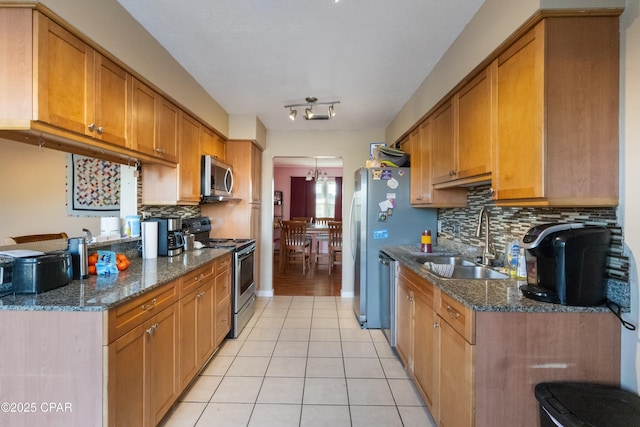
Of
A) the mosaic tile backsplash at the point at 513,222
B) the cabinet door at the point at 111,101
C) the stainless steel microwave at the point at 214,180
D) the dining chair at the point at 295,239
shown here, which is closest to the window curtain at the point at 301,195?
the dining chair at the point at 295,239

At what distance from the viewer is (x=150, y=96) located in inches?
87.7

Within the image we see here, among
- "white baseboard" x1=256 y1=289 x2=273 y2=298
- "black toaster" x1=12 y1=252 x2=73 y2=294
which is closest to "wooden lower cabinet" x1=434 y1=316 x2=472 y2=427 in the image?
"black toaster" x1=12 y1=252 x2=73 y2=294

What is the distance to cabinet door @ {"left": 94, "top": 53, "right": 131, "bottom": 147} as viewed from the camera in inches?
66.5

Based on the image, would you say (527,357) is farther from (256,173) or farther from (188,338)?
(256,173)

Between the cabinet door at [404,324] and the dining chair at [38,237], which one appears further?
the cabinet door at [404,324]

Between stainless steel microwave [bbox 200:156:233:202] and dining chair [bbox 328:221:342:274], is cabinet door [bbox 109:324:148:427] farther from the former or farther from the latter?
dining chair [bbox 328:221:342:274]

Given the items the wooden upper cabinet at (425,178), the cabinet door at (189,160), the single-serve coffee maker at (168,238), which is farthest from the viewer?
the cabinet door at (189,160)

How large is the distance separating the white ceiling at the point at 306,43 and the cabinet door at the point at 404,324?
1.76 m

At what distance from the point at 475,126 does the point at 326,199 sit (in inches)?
254

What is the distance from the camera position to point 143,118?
7.00 feet

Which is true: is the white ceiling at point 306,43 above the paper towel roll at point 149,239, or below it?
above

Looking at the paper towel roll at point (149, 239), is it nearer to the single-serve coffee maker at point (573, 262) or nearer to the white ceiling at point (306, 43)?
the white ceiling at point (306, 43)

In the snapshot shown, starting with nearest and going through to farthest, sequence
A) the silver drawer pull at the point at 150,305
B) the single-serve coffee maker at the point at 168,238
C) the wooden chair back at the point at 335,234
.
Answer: the silver drawer pull at the point at 150,305, the single-serve coffee maker at the point at 168,238, the wooden chair back at the point at 335,234

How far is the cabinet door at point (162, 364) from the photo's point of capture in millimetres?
1566
